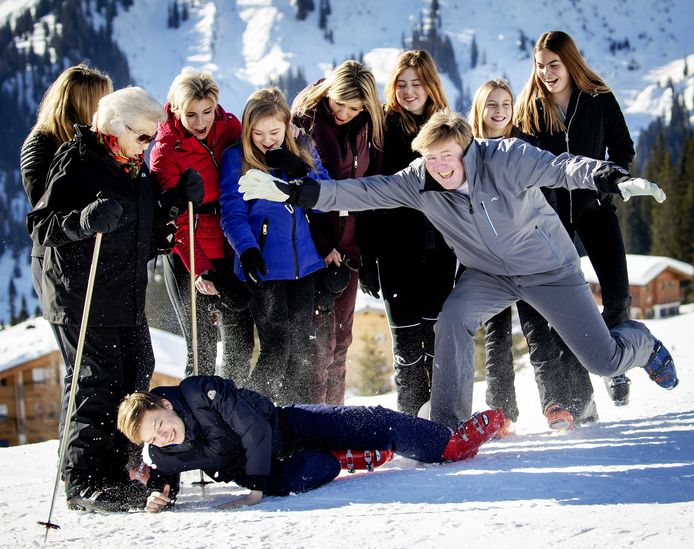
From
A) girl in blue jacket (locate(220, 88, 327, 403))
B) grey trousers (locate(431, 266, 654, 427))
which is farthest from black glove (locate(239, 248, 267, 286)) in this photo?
grey trousers (locate(431, 266, 654, 427))

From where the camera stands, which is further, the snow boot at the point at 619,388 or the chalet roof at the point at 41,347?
the chalet roof at the point at 41,347

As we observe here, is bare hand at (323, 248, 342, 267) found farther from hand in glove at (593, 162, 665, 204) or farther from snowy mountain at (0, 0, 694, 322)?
snowy mountain at (0, 0, 694, 322)

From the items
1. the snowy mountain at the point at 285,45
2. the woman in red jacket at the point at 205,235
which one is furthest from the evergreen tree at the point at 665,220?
the snowy mountain at the point at 285,45

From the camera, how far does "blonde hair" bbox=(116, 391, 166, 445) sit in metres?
3.59

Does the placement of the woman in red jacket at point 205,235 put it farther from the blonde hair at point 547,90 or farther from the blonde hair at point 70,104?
the blonde hair at point 547,90

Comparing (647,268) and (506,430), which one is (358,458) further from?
(647,268)

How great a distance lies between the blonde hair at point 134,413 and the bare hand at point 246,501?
0.51m

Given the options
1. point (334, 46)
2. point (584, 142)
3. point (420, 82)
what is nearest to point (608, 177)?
point (584, 142)

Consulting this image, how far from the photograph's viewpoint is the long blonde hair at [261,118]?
458 cm

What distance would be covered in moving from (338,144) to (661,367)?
7.57 ft

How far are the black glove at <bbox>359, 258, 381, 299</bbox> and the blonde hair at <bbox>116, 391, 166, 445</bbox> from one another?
1932mm

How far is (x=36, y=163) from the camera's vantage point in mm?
4148

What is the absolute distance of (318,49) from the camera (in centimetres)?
17300

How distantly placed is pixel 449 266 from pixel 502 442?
1.09 m
